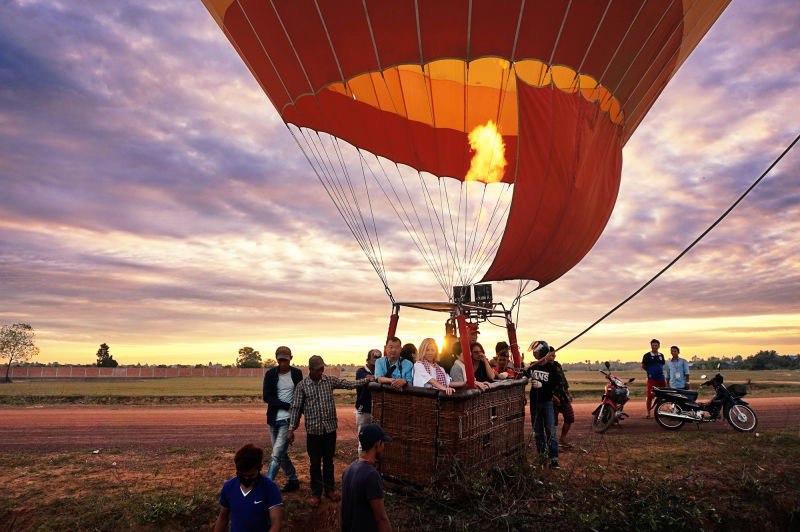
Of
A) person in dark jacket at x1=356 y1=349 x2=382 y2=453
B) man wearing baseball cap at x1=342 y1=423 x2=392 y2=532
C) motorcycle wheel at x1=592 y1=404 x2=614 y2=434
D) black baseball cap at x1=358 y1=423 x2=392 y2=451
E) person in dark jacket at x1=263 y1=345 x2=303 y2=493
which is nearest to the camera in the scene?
man wearing baseball cap at x1=342 y1=423 x2=392 y2=532

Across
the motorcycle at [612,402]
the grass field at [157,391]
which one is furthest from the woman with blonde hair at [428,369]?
the grass field at [157,391]

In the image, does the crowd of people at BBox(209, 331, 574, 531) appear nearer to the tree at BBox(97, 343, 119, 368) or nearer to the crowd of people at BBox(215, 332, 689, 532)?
the crowd of people at BBox(215, 332, 689, 532)

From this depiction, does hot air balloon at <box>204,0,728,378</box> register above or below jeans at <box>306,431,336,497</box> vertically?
above

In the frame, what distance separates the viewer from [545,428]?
25.3 feet

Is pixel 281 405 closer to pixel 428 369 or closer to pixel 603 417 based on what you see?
pixel 428 369

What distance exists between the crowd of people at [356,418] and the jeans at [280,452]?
13 mm

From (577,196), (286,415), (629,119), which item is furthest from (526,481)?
(629,119)

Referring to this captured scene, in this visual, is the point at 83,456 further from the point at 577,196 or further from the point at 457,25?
the point at 577,196

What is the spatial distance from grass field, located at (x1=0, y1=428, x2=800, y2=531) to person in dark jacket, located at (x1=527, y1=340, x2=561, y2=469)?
1.30ft

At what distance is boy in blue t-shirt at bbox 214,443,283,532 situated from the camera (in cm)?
345

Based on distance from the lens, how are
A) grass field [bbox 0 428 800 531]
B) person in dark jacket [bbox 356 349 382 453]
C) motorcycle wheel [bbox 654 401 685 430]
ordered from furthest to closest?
motorcycle wheel [bbox 654 401 685 430] < person in dark jacket [bbox 356 349 382 453] < grass field [bbox 0 428 800 531]

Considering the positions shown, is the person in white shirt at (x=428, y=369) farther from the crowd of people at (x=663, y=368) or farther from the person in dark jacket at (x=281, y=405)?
the crowd of people at (x=663, y=368)

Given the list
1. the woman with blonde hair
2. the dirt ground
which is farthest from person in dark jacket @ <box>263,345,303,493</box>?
the woman with blonde hair

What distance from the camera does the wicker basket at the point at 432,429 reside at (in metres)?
5.55
